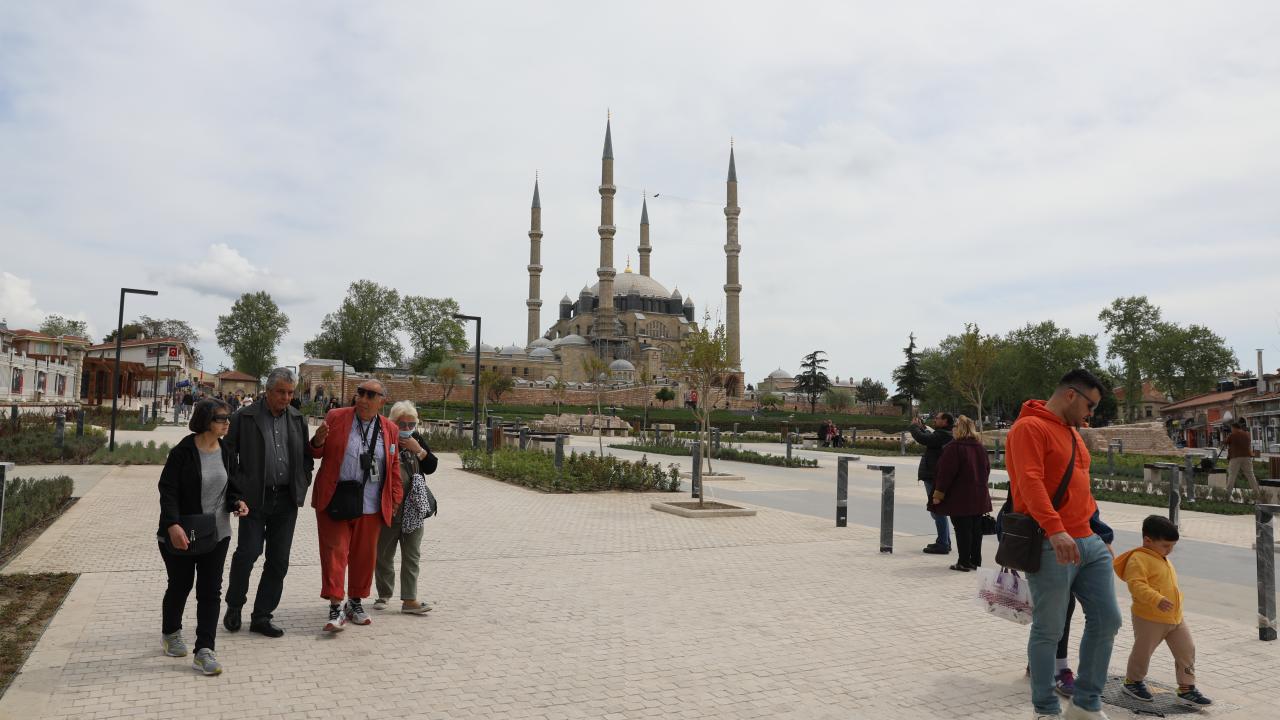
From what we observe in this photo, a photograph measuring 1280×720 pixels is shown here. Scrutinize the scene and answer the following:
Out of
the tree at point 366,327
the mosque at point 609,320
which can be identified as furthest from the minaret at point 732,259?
the tree at point 366,327

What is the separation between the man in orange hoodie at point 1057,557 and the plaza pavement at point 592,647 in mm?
429

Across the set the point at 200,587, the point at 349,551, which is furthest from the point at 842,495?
the point at 200,587

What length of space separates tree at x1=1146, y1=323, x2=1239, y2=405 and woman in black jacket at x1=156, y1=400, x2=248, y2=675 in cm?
7361

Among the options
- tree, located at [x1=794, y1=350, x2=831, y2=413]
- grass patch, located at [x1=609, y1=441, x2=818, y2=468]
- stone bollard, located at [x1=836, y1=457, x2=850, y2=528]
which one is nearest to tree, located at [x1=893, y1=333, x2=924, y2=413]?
tree, located at [x1=794, y1=350, x2=831, y2=413]

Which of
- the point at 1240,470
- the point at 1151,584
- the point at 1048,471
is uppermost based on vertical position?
the point at 1048,471

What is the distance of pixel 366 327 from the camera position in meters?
77.9

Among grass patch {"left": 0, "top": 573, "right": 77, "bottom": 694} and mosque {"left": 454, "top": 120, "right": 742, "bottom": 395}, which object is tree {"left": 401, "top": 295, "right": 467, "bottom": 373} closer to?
mosque {"left": 454, "top": 120, "right": 742, "bottom": 395}

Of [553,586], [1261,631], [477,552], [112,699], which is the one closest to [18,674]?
[112,699]

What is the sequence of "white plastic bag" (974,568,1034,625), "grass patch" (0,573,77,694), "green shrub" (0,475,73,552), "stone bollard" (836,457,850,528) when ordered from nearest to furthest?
1. "white plastic bag" (974,568,1034,625)
2. "grass patch" (0,573,77,694)
3. "green shrub" (0,475,73,552)
4. "stone bollard" (836,457,850,528)

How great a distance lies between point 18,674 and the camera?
13.6 feet

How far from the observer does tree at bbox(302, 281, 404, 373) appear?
3044 inches

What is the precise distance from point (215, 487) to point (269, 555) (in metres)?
0.83

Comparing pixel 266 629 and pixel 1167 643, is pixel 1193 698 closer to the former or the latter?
pixel 1167 643

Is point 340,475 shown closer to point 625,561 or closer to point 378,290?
point 625,561
